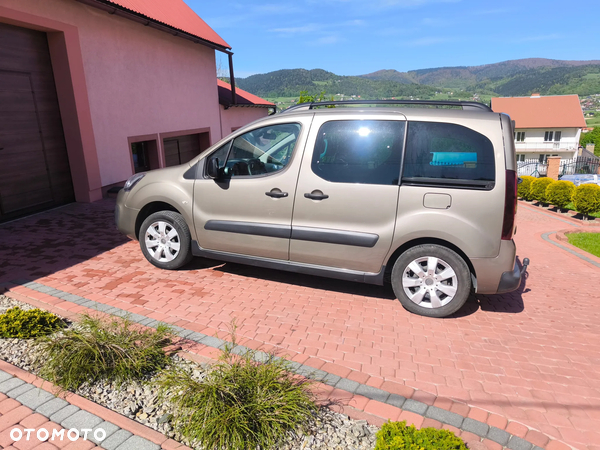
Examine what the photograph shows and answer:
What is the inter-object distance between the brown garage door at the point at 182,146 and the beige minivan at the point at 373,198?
9000mm

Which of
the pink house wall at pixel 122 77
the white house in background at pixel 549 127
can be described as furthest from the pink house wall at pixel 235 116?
the white house in background at pixel 549 127

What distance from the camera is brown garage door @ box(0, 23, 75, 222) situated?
750cm

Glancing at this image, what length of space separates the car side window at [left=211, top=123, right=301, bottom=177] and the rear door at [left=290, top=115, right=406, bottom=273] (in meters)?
0.30

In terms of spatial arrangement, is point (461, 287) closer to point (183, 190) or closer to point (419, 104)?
point (419, 104)

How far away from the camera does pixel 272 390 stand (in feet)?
9.32

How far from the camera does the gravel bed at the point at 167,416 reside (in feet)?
8.42

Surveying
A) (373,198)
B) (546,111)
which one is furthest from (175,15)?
(546,111)

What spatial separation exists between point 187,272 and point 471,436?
13.1ft

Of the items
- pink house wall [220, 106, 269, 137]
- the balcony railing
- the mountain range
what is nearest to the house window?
pink house wall [220, 106, 269, 137]

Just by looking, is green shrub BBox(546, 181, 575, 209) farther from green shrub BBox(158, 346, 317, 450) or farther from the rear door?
green shrub BBox(158, 346, 317, 450)

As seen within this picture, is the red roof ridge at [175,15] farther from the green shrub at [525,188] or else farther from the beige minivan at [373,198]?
the green shrub at [525,188]

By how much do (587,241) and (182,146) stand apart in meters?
12.6

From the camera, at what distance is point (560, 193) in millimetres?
13000

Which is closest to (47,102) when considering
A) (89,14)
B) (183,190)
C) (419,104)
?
(89,14)
